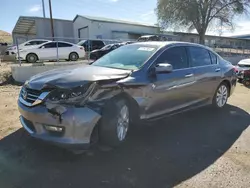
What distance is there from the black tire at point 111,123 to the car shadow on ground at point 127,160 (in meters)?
0.25

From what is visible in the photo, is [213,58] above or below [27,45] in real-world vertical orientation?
below

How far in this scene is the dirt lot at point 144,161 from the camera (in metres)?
3.03

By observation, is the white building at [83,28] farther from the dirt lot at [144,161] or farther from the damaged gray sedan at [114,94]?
the dirt lot at [144,161]

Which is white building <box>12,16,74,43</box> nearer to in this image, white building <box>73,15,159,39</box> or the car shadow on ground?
white building <box>73,15,159,39</box>

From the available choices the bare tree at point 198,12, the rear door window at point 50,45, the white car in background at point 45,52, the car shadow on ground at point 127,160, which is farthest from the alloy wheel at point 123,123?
the bare tree at point 198,12

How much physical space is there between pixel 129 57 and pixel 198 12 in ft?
112

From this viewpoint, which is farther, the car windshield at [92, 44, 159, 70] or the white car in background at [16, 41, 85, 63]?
the white car in background at [16, 41, 85, 63]

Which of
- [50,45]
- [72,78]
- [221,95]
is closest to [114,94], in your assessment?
[72,78]

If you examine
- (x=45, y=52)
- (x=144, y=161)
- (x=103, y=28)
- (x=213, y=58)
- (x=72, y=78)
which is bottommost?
(x=144, y=161)

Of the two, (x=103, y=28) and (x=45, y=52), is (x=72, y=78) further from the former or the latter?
(x=103, y=28)

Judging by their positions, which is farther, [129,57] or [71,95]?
[129,57]

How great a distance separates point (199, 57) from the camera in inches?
220

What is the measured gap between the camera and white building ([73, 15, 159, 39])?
34362mm

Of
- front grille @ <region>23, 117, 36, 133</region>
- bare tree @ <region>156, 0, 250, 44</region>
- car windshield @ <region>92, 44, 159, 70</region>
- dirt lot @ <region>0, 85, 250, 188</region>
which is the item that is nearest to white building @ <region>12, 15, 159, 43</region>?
bare tree @ <region>156, 0, 250, 44</region>
